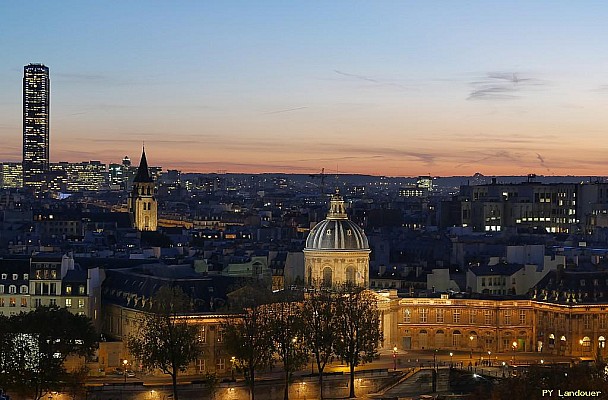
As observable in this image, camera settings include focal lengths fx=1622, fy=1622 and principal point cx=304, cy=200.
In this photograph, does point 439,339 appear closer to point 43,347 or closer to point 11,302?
point 11,302

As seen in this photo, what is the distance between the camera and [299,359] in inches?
4562

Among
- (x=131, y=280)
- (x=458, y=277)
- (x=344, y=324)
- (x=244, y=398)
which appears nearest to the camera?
(x=244, y=398)

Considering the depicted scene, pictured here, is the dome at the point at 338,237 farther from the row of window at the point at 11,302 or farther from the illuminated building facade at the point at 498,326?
the row of window at the point at 11,302

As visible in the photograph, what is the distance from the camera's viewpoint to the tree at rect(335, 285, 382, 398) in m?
119

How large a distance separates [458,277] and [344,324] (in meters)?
34.4

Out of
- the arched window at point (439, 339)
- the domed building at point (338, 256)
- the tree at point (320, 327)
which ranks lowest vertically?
the arched window at point (439, 339)

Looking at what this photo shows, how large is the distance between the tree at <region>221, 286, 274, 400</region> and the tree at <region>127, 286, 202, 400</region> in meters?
2.89

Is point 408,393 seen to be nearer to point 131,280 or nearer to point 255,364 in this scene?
point 255,364

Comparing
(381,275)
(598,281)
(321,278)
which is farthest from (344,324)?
(381,275)

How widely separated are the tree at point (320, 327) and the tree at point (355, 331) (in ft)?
1.97

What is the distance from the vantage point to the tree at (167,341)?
113 meters

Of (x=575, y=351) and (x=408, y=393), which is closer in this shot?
(x=408, y=393)

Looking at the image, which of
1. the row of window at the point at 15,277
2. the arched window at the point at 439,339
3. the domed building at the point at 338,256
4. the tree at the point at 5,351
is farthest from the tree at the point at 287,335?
the row of window at the point at 15,277

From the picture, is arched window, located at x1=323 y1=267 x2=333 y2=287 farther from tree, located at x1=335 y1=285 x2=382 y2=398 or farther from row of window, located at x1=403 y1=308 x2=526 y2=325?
tree, located at x1=335 y1=285 x2=382 y2=398
